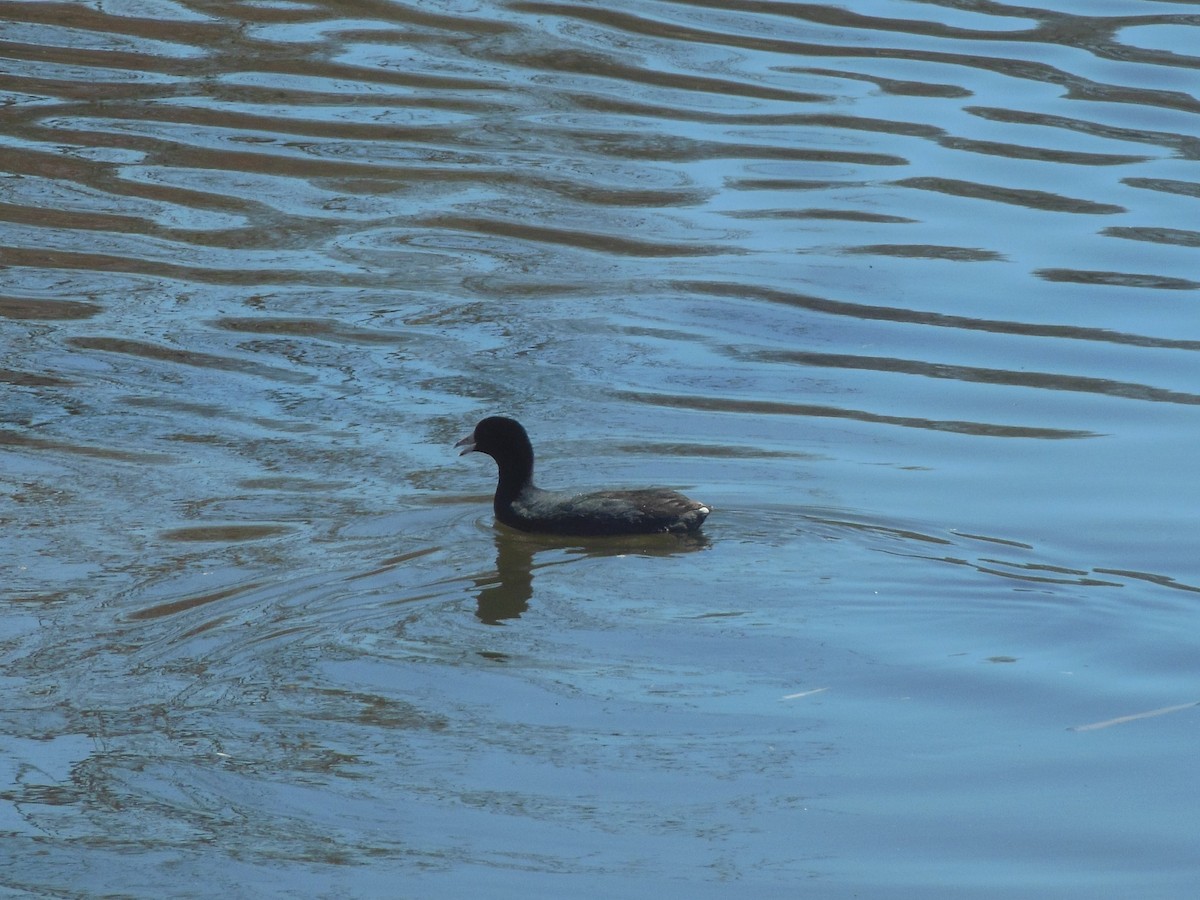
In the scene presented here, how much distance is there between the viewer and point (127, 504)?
352 inches

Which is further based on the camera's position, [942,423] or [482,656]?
[942,423]

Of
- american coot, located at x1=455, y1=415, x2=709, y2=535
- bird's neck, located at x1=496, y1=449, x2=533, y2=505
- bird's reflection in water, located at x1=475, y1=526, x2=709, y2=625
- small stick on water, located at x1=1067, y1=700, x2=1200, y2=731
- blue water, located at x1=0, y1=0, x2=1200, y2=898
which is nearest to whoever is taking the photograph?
blue water, located at x1=0, y1=0, x2=1200, y2=898

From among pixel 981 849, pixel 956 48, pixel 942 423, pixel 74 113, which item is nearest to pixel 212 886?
pixel 981 849

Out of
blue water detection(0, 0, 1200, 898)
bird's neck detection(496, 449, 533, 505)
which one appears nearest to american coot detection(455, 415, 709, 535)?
bird's neck detection(496, 449, 533, 505)

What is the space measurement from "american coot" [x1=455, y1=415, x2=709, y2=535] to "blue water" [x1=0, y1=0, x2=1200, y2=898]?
114 mm

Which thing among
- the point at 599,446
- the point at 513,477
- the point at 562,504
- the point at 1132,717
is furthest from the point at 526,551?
the point at 1132,717

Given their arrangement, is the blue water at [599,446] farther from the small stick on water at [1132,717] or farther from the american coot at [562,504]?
the american coot at [562,504]

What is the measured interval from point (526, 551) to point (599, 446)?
→ 1.37m

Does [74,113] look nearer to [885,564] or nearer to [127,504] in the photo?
[127,504]

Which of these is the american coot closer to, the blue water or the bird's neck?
the bird's neck

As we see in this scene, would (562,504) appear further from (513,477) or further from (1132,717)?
(1132,717)

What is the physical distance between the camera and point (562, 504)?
8844mm

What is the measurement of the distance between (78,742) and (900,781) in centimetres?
276

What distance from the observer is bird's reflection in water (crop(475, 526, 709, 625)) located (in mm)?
8039
